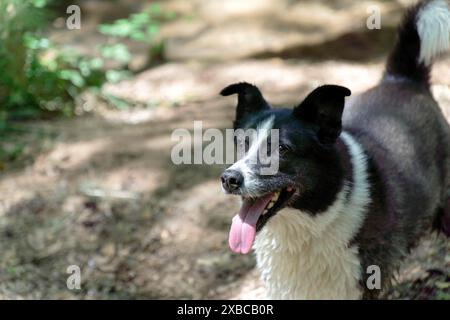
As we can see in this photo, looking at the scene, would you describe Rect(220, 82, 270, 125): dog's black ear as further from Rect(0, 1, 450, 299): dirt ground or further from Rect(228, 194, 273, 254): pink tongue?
Rect(0, 1, 450, 299): dirt ground

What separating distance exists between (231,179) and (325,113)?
2.24 ft

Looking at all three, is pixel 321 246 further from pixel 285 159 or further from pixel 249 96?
pixel 249 96

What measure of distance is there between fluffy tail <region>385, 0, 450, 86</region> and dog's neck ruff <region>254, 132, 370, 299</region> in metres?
0.96

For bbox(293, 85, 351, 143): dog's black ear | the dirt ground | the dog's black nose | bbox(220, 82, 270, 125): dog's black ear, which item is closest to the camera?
the dog's black nose

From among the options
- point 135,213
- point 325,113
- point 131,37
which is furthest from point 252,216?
point 131,37

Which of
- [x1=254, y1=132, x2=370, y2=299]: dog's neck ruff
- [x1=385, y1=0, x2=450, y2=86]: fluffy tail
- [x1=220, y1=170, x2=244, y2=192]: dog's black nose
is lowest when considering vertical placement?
[x1=254, y1=132, x2=370, y2=299]: dog's neck ruff

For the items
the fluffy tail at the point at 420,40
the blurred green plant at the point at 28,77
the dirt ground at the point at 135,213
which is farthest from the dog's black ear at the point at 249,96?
the blurred green plant at the point at 28,77

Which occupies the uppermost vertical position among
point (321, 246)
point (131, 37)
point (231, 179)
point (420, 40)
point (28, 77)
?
point (420, 40)

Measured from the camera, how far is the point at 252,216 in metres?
3.66

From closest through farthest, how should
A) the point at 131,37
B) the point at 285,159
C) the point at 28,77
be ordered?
1. the point at 285,159
2. the point at 28,77
3. the point at 131,37

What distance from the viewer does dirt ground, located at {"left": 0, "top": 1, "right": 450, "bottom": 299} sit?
16.0 feet

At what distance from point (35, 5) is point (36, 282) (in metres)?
3.13

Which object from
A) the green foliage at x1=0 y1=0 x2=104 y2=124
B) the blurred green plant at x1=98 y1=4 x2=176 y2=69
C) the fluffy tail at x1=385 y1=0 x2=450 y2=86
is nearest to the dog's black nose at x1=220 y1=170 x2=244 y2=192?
the fluffy tail at x1=385 y1=0 x2=450 y2=86
